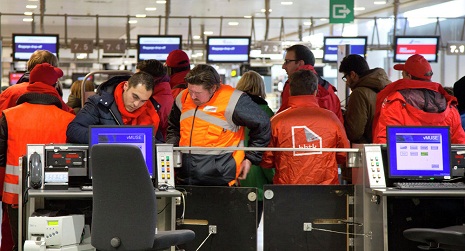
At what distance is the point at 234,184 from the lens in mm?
6438

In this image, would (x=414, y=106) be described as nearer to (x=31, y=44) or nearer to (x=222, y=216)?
(x=222, y=216)

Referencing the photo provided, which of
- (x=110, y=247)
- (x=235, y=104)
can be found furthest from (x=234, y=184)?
(x=110, y=247)

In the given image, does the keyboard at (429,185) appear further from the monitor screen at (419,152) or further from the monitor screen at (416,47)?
the monitor screen at (416,47)

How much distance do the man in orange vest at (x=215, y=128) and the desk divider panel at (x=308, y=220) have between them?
1.18ft

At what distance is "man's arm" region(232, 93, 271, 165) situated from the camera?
612cm

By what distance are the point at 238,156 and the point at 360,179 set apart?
86 centimetres

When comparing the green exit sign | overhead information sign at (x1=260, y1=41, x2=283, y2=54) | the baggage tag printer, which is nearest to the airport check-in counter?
the baggage tag printer

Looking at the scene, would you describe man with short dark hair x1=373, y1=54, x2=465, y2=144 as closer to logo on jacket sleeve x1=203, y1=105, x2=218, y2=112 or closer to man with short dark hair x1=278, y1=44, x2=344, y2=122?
man with short dark hair x1=278, y1=44, x2=344, y2=122

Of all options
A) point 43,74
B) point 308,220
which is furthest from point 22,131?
point 308,220

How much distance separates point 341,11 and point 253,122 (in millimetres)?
10605

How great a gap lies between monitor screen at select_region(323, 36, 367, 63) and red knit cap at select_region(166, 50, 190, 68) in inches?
415

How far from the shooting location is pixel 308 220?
6.36 metres

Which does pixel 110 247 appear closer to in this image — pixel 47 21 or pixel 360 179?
pixel 360 179

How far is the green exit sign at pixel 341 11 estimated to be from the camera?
1622 cm
